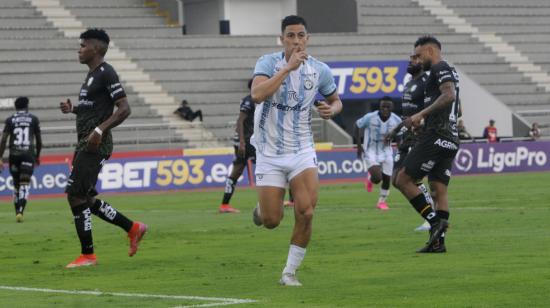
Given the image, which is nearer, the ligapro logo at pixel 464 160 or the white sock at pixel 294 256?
the white sock at pixel 294 256

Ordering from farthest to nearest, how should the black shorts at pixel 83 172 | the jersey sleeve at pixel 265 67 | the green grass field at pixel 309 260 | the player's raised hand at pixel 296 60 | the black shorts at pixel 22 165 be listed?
the black shorts at pixel 22 165 → the black shorts at pixel 83 172 → the jersey sleeve at pixel 265 67 → the player's raised hand at pixel 296 60 → the green grass field at pixel 309 260

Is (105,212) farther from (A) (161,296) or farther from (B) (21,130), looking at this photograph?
(B) (21,130)

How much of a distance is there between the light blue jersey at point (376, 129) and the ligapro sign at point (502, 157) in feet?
48.9

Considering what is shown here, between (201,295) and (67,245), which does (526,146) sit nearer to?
(67,245)

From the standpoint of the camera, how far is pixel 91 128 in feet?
44.9

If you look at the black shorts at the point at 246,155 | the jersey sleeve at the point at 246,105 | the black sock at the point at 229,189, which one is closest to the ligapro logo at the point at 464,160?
the black shorts at the point at 246,155

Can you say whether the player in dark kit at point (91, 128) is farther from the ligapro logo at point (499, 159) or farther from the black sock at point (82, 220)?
the ligapro logo at point (499, 159)

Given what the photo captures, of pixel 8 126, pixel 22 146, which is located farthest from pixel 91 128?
pixel 22 146

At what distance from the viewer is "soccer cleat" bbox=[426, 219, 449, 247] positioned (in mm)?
14328

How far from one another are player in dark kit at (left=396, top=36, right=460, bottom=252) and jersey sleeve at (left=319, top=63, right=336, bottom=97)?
301 centimetres

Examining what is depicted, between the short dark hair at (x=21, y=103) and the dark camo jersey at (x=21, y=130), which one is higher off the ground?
the short dark hair at (x=21, y=103)

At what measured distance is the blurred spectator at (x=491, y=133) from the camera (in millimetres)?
42375

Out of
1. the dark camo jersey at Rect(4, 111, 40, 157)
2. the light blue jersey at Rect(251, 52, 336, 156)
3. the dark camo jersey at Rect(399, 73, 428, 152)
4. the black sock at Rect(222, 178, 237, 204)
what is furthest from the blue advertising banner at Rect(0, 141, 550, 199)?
the light blue jersey at Rect(251, 52, 336, 156)

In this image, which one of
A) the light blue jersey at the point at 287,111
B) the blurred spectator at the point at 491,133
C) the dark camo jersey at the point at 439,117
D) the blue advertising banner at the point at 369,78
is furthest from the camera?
the blue advertising banner at the point at 369,78
